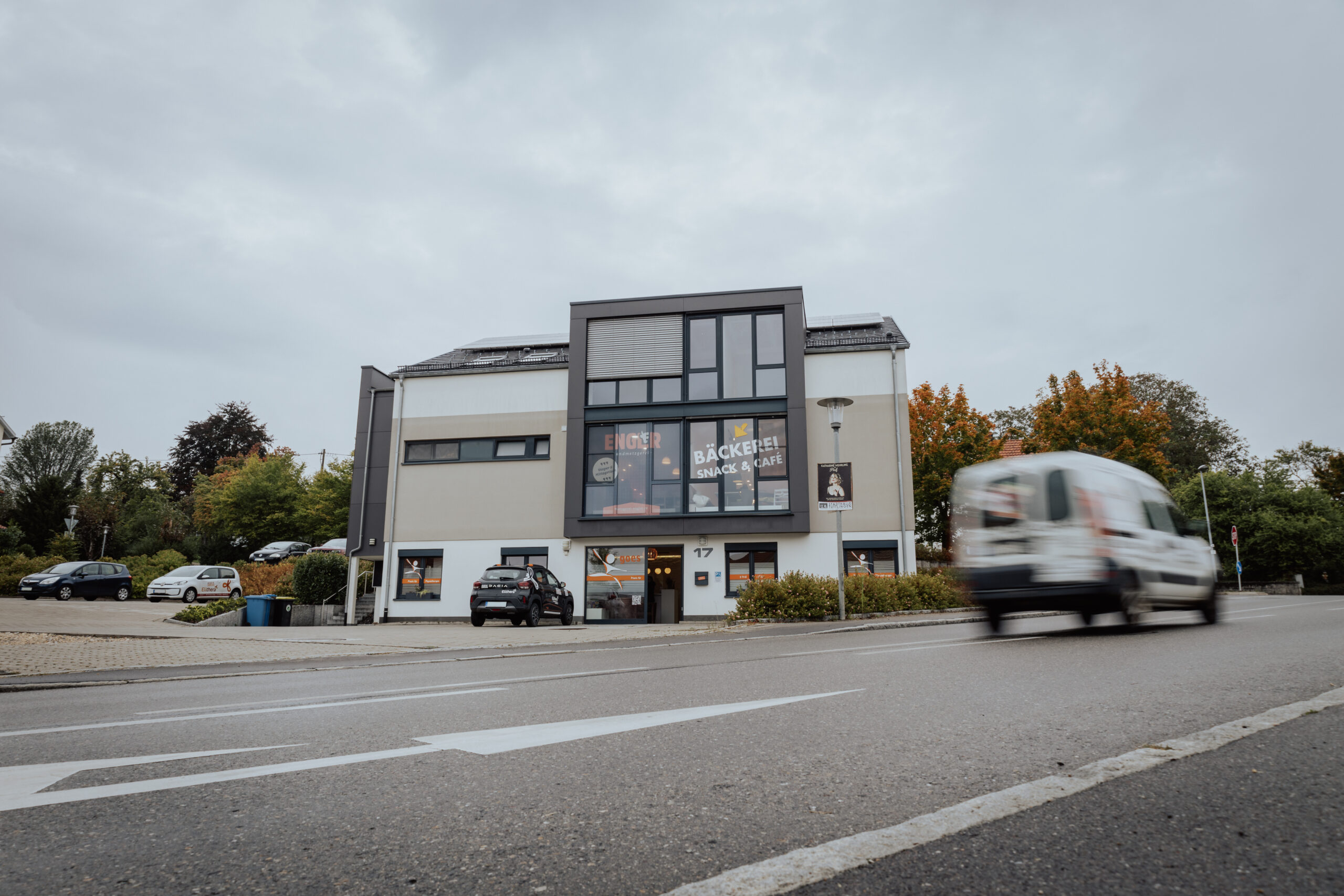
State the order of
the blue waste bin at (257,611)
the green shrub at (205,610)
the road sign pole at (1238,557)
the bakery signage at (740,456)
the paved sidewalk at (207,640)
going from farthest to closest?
the road sign pole at (1238,557), the bakery signage at (740,456), the blue waste bin at (257,611), the green shrub at (205,610), the paved sidewalk at (207,640)

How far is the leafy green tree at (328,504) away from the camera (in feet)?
165

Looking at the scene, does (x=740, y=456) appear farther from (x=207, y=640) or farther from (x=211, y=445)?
(x=211, y=445)

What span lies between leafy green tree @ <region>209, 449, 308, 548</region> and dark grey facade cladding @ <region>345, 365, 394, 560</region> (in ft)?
86.6

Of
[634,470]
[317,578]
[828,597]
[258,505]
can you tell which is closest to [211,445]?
[258,505]

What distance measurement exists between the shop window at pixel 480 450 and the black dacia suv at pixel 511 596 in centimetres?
609

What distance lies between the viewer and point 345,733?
13.3 feet

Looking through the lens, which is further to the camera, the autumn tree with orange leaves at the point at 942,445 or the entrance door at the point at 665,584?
the autumn tree with orange leaves at the point at 942,445

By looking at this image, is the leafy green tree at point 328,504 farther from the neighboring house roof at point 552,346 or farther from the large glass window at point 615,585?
the large glass window at point 615,585

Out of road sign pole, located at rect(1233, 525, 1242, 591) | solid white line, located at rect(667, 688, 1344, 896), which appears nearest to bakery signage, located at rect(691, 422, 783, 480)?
solid white line, located at rect(667, 688, 1344, 896)

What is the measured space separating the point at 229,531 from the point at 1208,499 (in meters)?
57.5

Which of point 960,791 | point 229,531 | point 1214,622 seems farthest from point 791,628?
point 229,531

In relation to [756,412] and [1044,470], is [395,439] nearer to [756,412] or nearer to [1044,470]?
[756,412]

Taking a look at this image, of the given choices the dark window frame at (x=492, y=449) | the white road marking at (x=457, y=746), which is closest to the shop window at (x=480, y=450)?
the dark window frame at (x=492, y=449)

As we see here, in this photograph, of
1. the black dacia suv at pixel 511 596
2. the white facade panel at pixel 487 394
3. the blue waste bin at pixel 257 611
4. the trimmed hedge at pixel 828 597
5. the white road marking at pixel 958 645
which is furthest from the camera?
the white facade panel at pixel 487 394
